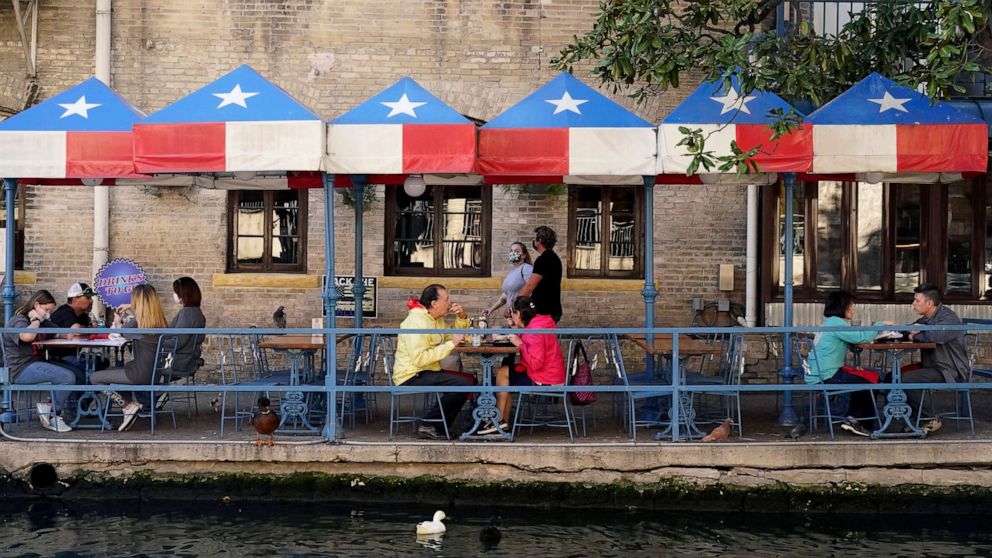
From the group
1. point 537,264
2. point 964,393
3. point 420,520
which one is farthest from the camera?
point 537,264

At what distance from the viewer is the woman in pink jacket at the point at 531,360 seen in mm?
9984

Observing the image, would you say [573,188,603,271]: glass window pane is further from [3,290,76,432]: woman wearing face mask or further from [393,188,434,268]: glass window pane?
[3,290,76,432]: woman wearing face mask

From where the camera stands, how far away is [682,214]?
14.5 metres

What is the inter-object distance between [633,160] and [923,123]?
246 centimetres

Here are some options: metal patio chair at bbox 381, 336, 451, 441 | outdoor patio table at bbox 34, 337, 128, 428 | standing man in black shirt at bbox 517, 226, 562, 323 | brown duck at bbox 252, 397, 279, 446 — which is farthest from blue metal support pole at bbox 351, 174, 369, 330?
outdoor patio table at bbox 34, 337, 128, 428

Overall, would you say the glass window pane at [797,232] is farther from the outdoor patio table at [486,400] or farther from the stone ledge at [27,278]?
the stone ledge at [27,278]

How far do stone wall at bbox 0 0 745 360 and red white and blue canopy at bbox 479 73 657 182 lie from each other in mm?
4355

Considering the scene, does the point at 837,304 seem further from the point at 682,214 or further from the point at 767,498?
the point at 682,214

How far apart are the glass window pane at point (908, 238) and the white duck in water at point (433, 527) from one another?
7817 millimetres

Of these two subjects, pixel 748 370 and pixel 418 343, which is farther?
pixel 748 370

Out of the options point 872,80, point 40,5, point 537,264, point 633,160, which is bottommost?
point 537,264

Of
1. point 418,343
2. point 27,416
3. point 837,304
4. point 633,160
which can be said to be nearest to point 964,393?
point 837,304

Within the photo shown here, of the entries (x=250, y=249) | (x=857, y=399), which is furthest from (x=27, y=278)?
(x=857, y=399)

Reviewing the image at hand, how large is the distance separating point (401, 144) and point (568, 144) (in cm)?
139
